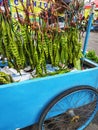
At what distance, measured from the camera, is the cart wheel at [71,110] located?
1.58 m

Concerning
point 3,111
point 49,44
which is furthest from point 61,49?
point 3,111

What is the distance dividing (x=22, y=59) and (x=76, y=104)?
0.64m

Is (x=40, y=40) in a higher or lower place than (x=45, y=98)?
higher

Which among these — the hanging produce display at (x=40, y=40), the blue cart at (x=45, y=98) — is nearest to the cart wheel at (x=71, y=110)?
the blue cart at (x=45, y=98)

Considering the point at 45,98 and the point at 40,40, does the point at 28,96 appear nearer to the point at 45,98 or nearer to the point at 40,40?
the point at 45,98

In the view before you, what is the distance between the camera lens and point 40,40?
1.66 metres

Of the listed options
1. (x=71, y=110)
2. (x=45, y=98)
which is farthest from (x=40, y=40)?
(x=71, y=110)

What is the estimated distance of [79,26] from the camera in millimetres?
1835

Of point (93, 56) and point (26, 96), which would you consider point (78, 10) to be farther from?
point (26, 96)

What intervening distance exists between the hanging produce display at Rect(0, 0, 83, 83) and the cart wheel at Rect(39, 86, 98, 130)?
0.28 meters

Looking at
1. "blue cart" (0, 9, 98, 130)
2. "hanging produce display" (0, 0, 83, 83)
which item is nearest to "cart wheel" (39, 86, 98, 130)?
"blue cart" (0, 9, 98, 130)

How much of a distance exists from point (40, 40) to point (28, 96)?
0.51 m

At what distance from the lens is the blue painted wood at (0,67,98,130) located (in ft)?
4.41

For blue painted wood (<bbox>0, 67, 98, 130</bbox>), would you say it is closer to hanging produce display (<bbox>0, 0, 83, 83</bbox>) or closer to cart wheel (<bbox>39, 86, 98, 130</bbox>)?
cart wheel (<bbox>39, 86, 98, 130</bbox>)
